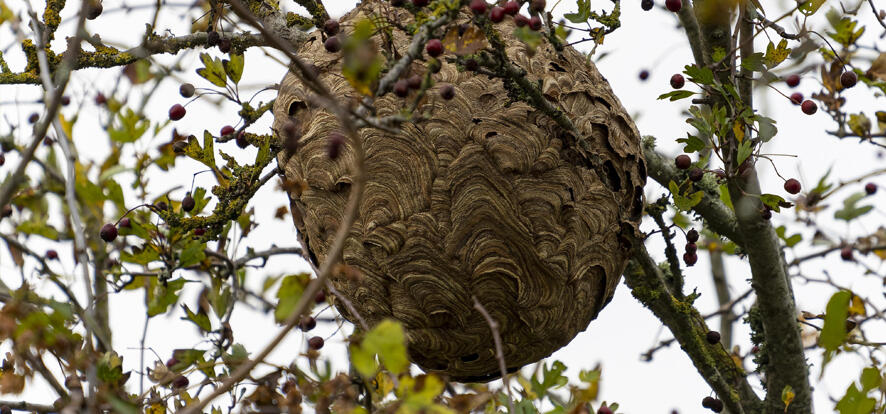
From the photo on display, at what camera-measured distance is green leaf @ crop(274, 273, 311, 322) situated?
1475 millimetres

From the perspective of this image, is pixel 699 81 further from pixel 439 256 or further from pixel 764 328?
pixel 764 328

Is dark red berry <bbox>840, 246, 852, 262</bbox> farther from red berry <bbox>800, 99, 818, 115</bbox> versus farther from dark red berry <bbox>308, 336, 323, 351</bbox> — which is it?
dark red berry <bbox>308, 336, 323, 351</bbox>

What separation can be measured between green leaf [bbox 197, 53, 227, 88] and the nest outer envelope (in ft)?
0.54

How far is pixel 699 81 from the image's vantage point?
241 centimetres

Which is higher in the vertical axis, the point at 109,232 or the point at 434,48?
the point at 434,48

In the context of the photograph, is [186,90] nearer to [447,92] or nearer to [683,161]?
[447,92]

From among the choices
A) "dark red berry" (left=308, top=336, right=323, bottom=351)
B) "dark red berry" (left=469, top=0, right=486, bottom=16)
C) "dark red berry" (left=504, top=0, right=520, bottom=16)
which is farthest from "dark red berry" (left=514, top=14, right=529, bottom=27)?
"dark red berry" (left=308, top=336, right=323, bottom=351)

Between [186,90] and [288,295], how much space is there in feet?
4.23

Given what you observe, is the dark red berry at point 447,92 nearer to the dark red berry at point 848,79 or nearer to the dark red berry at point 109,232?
the dark red berry at point 109,232

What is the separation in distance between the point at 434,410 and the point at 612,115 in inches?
50.9

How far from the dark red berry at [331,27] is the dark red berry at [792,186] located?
1324 mm

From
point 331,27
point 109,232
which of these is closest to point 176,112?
point 109,232

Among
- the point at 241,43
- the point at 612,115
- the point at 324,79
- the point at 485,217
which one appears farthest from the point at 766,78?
the point at 241,43

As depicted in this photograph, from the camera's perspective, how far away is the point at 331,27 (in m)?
2.31
